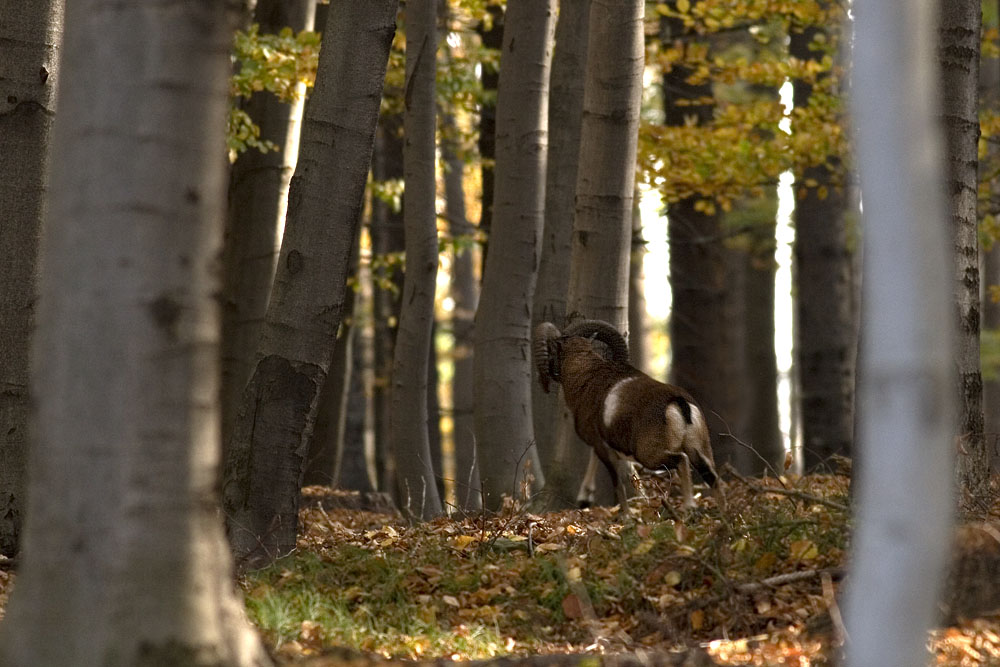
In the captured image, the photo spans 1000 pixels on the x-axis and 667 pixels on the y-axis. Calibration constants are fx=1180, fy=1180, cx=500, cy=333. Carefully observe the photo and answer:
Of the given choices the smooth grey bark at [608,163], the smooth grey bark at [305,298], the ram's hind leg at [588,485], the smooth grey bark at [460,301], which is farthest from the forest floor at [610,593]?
the smooth grey bark at [460,301]

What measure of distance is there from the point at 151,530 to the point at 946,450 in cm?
230

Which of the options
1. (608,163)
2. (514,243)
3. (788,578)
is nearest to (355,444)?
(514,243)

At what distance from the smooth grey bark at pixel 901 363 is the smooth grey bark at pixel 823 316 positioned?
13.5m

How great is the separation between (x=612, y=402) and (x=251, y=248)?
5345 millimetres

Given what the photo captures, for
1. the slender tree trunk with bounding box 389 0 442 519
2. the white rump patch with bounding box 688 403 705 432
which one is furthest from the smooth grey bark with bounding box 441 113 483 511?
the white rump patch with bounding box 688 403 705 432

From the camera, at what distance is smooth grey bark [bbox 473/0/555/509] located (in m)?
11.0

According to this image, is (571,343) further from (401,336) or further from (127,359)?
(127,359)

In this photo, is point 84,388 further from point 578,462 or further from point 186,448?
point 578,462

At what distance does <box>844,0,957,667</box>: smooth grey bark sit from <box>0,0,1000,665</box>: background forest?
0.7 inches

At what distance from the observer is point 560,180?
11453mm

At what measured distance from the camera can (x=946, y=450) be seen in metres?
3.11

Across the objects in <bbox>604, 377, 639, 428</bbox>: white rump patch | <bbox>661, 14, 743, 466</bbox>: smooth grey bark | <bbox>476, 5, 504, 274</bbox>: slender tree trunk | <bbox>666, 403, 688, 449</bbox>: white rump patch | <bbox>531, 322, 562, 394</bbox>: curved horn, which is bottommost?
<bbox>666, 403, 688, 449</bbox>: white rump patch

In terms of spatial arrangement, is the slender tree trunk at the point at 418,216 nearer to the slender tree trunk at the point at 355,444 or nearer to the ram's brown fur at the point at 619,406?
the ram's brown fur at the point at 619,406

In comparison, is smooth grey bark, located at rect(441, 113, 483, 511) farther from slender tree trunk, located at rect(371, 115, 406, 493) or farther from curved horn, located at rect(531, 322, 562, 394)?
curved horn, located at rect(531, 322, 562, 394)
